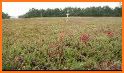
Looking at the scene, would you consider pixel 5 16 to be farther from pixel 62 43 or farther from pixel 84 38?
pixel 84 38

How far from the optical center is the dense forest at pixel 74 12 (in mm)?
9281

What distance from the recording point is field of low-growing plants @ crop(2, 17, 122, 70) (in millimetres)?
7719

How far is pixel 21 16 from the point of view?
945 cm

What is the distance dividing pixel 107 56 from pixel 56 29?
2.43 meters

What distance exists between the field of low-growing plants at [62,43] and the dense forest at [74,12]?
0.24 meters

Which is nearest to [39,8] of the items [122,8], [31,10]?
[31,10]

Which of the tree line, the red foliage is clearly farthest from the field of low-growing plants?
the tree line

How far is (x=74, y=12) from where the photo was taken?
31.6 ft

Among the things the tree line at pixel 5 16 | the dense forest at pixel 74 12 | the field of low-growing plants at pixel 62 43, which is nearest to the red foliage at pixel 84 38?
the field of low-growing plants at pixel 62 43

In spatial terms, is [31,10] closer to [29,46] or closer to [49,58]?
[29,46]

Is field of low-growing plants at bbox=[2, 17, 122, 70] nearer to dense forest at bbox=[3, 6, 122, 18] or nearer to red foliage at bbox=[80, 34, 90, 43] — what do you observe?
A: red foliage at bbox=[80, 34, 90, 43]

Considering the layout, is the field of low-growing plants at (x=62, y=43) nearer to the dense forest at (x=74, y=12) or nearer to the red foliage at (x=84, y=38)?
the red foliage at (x=84, y=38)

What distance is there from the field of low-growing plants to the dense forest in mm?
237

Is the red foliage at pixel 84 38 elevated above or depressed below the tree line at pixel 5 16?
below
